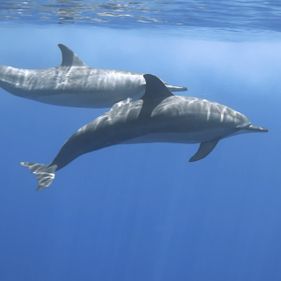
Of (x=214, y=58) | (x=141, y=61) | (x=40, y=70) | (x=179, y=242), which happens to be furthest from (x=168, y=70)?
(x=40, y=70)

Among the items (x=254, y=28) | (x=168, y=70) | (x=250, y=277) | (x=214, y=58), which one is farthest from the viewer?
(x=168, y=70)

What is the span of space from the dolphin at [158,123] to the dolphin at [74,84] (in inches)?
92.9

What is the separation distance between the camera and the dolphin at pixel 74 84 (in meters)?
12.7

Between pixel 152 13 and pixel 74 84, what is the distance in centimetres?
1181

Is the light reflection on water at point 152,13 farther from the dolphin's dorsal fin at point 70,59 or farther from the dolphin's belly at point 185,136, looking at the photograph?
the dolphin's belly at point 185,136

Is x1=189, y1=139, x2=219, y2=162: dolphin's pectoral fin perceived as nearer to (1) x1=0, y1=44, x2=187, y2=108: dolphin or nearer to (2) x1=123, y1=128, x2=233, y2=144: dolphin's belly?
(2) x1=123, y1=128, x2=233, y2=144: dolphin's belly

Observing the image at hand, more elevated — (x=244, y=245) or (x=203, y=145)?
(x=203, y=145)

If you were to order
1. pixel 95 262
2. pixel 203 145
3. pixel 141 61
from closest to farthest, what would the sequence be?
pixel 203 145
pixel 95 262
pixel 141 61

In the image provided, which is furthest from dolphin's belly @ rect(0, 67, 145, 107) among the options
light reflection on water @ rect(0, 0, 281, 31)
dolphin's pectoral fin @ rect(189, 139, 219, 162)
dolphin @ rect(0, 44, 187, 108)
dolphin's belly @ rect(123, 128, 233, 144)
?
light reflection on water @ rect(0, 0, 281, 31)

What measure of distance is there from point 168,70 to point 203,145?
5977 cm

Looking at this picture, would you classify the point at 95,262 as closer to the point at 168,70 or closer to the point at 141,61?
the point at 141,61

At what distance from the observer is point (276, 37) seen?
30594mm

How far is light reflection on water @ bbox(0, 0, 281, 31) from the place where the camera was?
20.9 meters

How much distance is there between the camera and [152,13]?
23.8 meters
